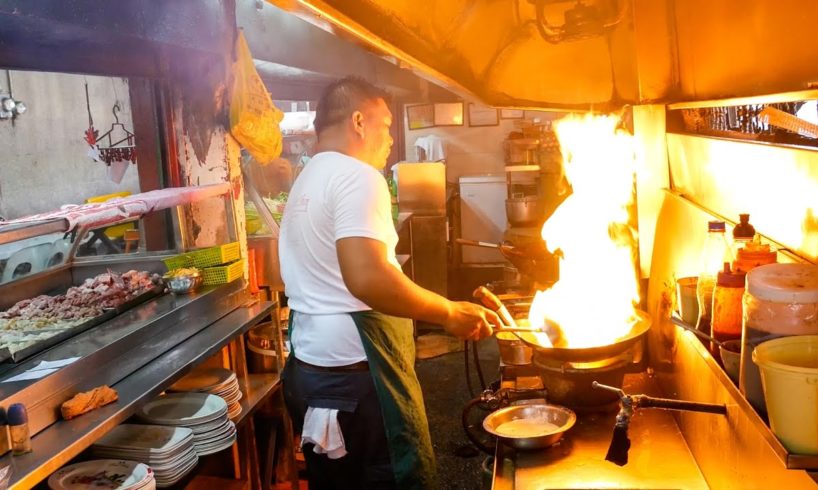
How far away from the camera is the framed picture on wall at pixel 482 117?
1220cm

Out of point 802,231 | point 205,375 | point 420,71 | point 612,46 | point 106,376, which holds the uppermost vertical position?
point 612,46

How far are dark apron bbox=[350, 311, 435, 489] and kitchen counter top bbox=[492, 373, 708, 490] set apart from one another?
0.40 meters

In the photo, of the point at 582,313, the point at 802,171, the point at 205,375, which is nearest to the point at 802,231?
the point at 802,171

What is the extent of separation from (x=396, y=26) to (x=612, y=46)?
7.14ft

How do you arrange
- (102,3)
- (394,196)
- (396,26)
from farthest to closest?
(394,196) < (102,3) < (396,26)

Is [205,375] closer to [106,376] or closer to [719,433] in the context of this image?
[106,376]

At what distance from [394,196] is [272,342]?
17.1 ft

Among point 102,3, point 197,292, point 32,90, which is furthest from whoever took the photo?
point 32,90

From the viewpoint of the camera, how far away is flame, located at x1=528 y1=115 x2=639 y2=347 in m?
3.71

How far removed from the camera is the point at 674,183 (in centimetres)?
357

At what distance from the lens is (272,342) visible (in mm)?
4371

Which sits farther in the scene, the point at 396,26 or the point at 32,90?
the point at 32,90

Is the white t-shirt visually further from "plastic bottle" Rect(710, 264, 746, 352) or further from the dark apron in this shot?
"plastic bottle" Rect(710, 264, 746, 352)

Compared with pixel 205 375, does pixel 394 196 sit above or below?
above
